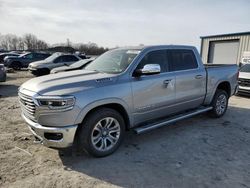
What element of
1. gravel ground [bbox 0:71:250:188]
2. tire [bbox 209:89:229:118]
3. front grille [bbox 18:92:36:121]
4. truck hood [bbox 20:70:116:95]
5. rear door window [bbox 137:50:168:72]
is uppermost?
rear door window [bbox 137:50:168:72]

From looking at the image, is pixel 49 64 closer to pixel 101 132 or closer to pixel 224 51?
pixel 101 132

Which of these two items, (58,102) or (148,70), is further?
(148,70)

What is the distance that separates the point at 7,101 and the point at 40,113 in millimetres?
5639

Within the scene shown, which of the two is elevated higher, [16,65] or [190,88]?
[190,88]

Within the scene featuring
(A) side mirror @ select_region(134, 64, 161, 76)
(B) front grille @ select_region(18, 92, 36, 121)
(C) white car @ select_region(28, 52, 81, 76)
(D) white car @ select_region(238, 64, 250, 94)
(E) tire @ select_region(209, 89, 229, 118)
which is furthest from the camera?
(C) white car @ select_region(28, 52, 81, 76)

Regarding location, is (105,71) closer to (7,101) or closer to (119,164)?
→ (119,164)

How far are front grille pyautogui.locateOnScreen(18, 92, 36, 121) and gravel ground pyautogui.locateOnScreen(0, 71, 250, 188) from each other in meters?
0.75

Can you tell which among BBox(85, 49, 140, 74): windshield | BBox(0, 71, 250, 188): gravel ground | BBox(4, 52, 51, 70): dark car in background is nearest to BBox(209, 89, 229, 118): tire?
BBox(0, 71, 250, 188): gravel ground

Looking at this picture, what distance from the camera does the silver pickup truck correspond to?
3.56 meters

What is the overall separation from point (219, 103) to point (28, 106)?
4844 mm

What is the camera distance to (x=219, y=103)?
254 inches

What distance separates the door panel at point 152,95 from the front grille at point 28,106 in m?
1.67

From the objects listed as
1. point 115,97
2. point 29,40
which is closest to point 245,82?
point 115,97

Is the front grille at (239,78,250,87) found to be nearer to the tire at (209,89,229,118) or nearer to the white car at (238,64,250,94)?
the white car at (238,64,250,94)
